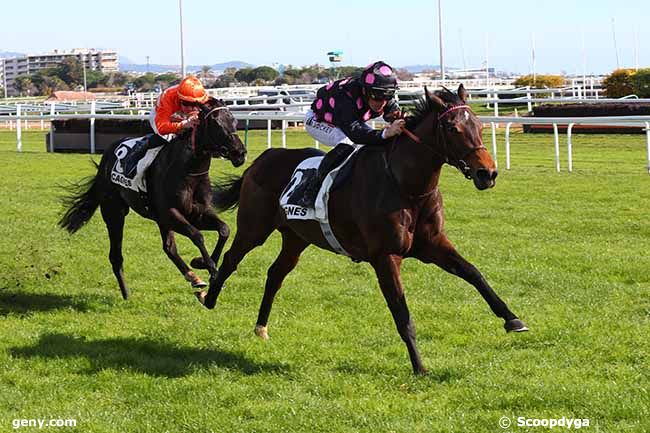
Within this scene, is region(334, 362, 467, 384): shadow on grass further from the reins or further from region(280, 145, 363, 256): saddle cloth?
the reins

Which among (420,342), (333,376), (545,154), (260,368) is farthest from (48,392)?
(545,154)

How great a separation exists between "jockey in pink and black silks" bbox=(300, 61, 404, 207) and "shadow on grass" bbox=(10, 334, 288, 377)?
41.0 inches

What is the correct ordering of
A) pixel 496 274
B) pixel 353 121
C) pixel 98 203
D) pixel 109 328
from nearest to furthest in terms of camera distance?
pixel 353 121 → pixel 109 328 → pixel 496 274 → pixel 98 203

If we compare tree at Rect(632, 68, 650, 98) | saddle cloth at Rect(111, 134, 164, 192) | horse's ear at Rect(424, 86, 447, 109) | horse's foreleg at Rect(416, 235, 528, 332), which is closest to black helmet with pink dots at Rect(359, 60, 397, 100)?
horse's ear at Rect(424, 86, 447, 109)

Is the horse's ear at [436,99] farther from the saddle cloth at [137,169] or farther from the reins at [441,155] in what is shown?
the saddle cloth at [137,169]

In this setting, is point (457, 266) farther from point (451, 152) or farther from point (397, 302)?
point (451, 152)

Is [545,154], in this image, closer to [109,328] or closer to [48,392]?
[109,328]

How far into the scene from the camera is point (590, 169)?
597 inches

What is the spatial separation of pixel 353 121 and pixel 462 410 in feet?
6.17

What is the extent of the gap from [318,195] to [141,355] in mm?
1491

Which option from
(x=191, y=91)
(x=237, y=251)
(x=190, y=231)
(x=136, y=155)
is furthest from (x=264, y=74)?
(x=237, y=251)

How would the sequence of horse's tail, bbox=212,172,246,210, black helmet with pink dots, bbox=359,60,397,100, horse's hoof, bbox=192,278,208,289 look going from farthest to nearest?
1. horse's tail, bbox=212,172,246,210
2. horse's hoof, bbox=192,278,208,289
3. black helmet with pink dots, bbox=359,60,397,100

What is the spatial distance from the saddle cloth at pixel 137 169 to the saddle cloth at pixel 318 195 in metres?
2.10

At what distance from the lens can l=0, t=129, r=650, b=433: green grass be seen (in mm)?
4801
